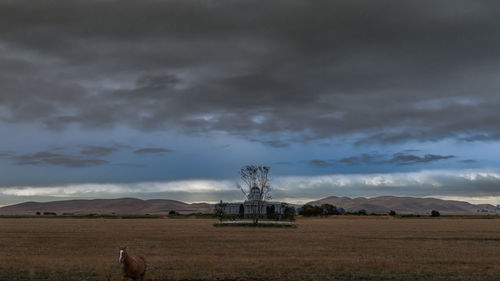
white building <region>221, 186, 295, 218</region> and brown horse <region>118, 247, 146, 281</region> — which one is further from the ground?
white building <region>221, 186, 295, 218</region>

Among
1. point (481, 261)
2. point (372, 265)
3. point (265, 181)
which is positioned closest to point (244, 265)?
point (372, 265)

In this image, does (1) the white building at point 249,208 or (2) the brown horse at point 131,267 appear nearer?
(2) the brown horse at point 131,267

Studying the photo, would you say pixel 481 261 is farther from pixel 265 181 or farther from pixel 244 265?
pixel 265 181

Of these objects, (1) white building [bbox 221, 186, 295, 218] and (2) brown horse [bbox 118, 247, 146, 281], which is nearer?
(2) brown horse [bbox 118, 247, 146, 281]

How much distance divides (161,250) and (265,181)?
64.7 m

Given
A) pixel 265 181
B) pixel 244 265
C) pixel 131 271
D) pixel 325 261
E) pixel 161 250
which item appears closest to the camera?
pixel 131 271

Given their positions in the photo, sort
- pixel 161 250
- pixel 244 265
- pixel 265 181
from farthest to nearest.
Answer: pixel 265 181 → pixel 161 250 → pixel 244 265

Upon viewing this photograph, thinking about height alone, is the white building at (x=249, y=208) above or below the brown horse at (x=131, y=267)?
above

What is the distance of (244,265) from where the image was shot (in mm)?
29078

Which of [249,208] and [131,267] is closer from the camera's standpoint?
[131,267]

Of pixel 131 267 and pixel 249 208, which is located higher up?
pixel 249 208

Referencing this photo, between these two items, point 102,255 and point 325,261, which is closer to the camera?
point 325,261

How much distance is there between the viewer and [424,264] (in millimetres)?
30703

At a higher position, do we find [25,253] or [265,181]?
[265,181]
